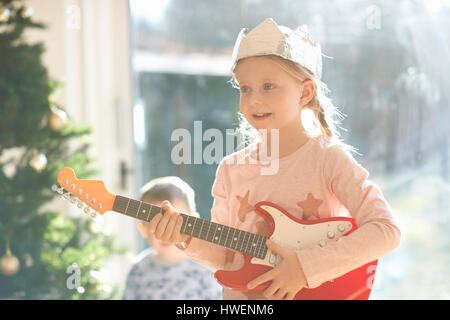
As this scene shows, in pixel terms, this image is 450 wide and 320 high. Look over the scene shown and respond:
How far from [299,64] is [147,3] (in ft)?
4.68

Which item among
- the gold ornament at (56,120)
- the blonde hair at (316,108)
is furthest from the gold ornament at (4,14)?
the blonde hair at (316,108)

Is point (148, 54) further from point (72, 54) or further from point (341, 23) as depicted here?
point (341, 23)

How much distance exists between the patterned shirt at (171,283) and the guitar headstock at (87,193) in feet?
2.43

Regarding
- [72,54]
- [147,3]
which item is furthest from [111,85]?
[147,3]

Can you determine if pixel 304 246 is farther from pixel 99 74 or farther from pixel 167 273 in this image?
pixel 99 74

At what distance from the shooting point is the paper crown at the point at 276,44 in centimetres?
99

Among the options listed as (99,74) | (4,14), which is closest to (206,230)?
(4,14)

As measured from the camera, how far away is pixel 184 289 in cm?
169

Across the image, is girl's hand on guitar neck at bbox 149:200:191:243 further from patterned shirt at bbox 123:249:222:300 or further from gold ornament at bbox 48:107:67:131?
gold ornament at bbox 48:107:67:131

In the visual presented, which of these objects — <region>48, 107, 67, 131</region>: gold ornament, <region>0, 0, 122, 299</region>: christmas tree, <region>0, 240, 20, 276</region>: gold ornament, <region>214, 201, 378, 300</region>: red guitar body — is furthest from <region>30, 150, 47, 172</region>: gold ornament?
<region>214, 201, 378, 300</region>: red guitar body

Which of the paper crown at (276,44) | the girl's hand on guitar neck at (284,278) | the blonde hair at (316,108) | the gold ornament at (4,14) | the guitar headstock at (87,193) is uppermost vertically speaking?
the gold ornament at (4,14)

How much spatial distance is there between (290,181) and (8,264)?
126cm

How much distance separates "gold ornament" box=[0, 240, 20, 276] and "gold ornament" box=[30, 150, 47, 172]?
0.94 feet

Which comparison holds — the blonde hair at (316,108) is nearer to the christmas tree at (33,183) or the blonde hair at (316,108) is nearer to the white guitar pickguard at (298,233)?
the white guitar pickguard at (298,233)
